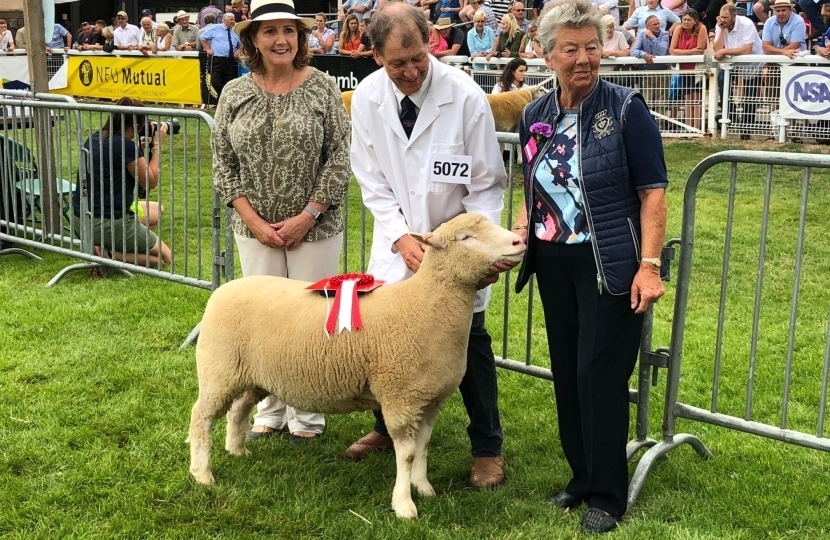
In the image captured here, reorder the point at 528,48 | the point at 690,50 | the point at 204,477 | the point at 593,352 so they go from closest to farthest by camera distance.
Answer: the point at 593,352 < the point at 204,477 < the point at 690,50 < the point at 528,48

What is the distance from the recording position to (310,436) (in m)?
4.46

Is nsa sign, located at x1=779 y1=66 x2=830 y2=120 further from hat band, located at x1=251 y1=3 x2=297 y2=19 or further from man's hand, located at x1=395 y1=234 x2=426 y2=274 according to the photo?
man's hand, located at x1=395 y1=234 x2=426 y2=274

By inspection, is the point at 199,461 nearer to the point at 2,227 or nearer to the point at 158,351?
the point at 158,351

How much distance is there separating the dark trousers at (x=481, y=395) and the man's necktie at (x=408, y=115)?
2.97 feet

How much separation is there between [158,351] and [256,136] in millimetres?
2175

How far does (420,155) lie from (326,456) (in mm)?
1610

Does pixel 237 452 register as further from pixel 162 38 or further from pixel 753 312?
pixel 162 38

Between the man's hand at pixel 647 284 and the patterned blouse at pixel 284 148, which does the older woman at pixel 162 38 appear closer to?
the patterned blouse at pixel 284 148

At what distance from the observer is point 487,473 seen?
395cm

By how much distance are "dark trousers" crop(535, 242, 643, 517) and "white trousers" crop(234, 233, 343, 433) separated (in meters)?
1.27

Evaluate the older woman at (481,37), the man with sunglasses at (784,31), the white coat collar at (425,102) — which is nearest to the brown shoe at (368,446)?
the white coat collar at (425,102)

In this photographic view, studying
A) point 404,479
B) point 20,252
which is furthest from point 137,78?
point 404,479

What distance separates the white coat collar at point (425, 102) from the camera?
3623mm

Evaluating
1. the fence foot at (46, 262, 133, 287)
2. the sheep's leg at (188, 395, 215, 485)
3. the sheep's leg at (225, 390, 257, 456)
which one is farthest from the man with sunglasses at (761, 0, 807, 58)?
the sheep's leg at (188, 395, 215, 485)
